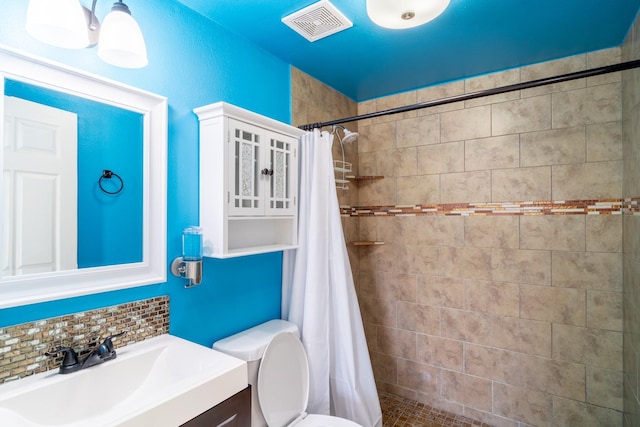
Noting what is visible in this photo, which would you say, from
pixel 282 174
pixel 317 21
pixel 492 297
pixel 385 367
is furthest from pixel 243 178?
pixel 385 367

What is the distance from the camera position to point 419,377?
8.45ft

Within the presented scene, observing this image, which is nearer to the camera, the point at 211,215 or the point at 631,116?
the point at 211,215

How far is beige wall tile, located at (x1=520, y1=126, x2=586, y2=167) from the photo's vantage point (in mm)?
2049

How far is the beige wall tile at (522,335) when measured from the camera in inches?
84.0

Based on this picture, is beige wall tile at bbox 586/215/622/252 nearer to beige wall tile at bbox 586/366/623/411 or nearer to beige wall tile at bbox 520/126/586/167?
beige wall tile at bbox 520/126/586/167

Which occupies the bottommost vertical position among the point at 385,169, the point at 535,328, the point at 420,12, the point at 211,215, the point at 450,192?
the point at 535,328

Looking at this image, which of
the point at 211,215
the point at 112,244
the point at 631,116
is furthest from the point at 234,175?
the point at 631,116

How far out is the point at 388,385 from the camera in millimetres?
2713

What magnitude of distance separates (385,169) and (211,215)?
1.63 metres

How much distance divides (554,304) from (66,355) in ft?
8.49

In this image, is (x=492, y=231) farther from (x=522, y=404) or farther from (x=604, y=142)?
(x=522, y=404)

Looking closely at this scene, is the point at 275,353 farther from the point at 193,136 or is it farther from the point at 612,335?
the point at 612,335

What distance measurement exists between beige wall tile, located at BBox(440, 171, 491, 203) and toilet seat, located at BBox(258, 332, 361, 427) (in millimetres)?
1514

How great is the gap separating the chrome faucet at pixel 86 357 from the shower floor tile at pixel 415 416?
74.6 inches
